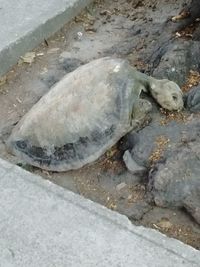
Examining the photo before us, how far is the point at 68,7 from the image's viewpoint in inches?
154

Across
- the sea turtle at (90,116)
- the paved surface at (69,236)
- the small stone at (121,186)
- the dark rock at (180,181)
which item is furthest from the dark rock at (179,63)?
the paved surface at (69,236)

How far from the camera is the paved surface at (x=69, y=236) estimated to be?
2266 mm

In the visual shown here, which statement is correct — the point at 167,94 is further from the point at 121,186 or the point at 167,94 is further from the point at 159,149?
the point at 121,186

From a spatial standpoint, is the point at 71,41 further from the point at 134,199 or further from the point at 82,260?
the point at 82,260

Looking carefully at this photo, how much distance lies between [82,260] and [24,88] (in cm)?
142

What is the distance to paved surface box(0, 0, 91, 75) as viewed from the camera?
11.7 feet

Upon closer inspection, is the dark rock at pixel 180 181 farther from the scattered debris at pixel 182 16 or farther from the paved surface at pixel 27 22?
the paved surface at pixel 27 22

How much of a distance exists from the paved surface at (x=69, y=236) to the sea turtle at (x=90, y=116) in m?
0.22

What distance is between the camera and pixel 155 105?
113 inches

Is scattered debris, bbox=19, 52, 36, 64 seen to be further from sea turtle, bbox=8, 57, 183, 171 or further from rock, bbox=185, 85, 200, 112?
rock, bbox=185, 85, 200, 112

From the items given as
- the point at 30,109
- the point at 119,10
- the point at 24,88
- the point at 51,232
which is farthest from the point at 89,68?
the point at 119,10

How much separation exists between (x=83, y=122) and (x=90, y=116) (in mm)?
→ 43

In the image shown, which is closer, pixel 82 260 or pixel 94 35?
pixel 82 260

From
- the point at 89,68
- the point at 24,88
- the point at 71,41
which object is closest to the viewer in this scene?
the point at 89,68
